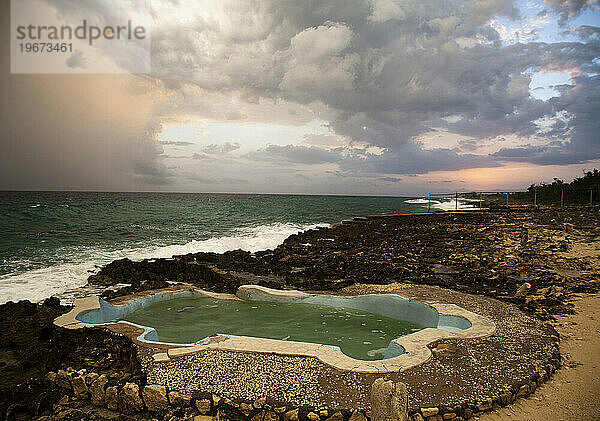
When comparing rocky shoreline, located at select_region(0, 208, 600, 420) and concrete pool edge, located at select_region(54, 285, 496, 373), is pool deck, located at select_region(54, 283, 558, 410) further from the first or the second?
rocky shoreline, located at select_region(0, 208, 600, 420)

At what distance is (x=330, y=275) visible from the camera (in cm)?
1330

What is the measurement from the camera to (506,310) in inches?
294

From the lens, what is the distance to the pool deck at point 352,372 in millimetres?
4395

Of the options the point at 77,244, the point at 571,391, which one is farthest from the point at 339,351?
the point at 77,244

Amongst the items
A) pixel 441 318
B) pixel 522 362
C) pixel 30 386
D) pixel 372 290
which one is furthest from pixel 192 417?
pixel 372 290

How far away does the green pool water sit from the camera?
6961 millimetres

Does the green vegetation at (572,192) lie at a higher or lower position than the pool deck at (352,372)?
higher

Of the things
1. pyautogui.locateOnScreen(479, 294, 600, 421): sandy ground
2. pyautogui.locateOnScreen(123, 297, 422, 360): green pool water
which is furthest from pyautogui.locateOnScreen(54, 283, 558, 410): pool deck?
pyautogui.locateOnScreen(123, 297, 422, 360): green pool water

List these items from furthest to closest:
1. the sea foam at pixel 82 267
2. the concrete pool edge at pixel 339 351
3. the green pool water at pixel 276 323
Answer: the sea foam at pixel 82 267 → the green pool water at pixel 276 323 → the concrete pool edge at pixel 339 351

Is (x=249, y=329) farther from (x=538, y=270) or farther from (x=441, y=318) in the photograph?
(x=538, y=270)

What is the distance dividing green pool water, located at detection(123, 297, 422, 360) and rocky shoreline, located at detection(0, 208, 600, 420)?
147cm

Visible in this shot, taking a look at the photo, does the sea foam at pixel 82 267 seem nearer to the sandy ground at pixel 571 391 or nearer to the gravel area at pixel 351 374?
the gravel area at pixel 351 374

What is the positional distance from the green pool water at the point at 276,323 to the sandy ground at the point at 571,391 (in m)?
2.23

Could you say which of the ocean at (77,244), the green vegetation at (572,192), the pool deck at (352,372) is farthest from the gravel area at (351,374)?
the green vegetation at (572,192)
